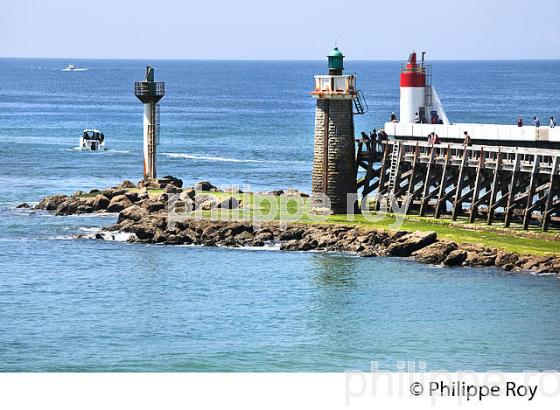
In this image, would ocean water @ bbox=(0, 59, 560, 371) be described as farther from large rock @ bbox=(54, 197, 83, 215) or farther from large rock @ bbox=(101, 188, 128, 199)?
large rock @ bbox=(101, 188, 128, 199)

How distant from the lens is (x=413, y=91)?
55.5 metres

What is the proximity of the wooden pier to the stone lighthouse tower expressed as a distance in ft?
6.02

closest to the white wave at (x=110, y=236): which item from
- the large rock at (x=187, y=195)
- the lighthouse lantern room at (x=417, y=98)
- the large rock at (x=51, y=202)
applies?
the large rock at (x=187, y=195)

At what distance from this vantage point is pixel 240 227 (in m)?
50.2

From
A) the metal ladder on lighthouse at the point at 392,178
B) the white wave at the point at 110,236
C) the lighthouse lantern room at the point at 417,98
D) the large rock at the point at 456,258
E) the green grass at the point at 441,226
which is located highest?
the lighthouse lantern room at the point at 417,98

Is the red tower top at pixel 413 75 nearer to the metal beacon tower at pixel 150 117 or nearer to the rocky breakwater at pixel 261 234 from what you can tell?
the rocky breakwater at pixel 261 234

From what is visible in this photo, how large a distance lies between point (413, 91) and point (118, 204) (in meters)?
12.9

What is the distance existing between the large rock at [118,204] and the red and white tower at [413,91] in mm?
11845

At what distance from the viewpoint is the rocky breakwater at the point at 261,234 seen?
44.5 metres

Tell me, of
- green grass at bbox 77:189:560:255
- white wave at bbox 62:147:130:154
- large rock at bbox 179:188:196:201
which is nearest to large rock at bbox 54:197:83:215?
green grass at bbox 77:189:560:255

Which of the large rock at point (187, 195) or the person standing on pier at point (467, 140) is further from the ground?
the person standing on pier at point (467, 140)

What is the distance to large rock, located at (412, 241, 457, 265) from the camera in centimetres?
4519

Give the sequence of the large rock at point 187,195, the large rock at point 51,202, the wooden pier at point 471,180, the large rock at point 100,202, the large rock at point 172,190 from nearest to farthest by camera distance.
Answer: the wooden pier at point 471,180
the large rock at point 187,195
the large rock at point 172,190
the large rock at point 100,202
the large rock at point 51,202
